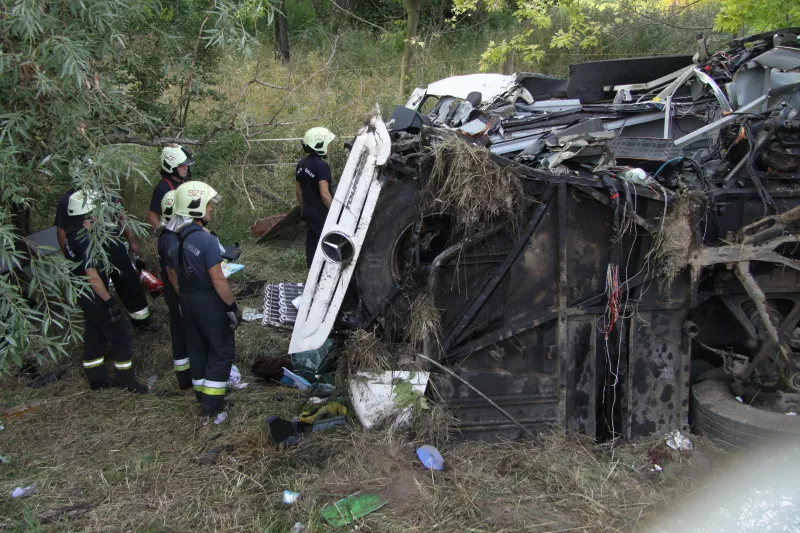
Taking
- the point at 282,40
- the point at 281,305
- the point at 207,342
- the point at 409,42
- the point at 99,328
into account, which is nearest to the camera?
the point at 207,342

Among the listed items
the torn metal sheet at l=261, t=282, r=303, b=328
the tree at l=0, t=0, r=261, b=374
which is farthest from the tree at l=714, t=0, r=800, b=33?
the tree at l=0, t=0, r=261, b=374

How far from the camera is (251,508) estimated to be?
11.7ft

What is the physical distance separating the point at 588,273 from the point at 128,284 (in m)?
3.93

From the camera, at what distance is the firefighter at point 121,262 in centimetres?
507

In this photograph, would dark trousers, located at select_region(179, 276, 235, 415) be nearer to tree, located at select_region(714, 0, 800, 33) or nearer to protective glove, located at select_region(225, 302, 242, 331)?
protective glove, located at select_region(225, 302, 242, 331)

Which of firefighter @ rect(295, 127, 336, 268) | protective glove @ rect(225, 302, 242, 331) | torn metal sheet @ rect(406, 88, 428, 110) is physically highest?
torn metal sheet @ rect(406, 88, 428, 110)

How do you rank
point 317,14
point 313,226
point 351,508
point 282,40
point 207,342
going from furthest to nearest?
1. point 317,14
2. point 282,40
3. point 313,226
4. point 207,342
5. point 351,508

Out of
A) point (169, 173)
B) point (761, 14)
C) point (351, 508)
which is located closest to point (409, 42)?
point (761, 14)

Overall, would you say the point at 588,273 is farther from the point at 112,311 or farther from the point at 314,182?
the point at 112,311

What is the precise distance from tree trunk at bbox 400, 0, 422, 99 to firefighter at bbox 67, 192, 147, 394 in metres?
6.58

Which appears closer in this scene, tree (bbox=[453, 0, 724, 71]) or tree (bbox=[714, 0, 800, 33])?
tree (bbox=[714, 0, 800, 33])

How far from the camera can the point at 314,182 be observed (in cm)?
612

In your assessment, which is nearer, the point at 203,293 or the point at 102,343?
the point at 203,293

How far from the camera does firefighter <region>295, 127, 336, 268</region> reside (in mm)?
6062
